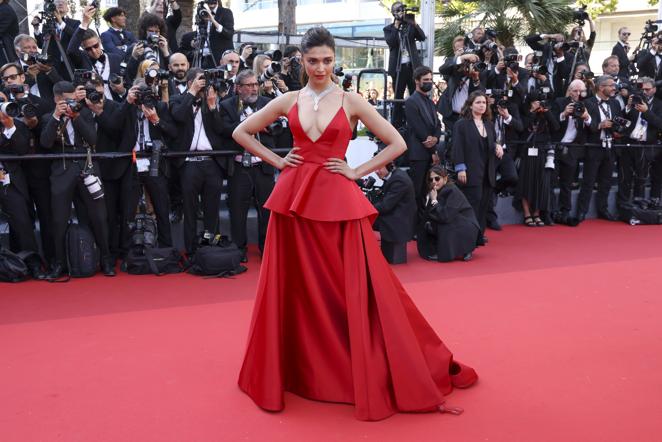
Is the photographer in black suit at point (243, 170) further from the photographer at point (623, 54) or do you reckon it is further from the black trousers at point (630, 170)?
the photographer at point (623, 54)

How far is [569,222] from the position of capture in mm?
9641

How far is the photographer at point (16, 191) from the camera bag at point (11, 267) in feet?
0.42

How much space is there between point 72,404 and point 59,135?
3.42m

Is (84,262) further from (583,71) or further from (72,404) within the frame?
(583,71)

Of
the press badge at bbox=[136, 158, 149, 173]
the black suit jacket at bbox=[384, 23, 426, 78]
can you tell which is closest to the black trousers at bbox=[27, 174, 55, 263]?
the press badge at bbox=[136, 158, 149, 173]

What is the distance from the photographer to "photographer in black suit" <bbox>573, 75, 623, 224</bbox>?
9.66 metres

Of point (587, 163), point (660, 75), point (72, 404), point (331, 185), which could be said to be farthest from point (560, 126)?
point (72, 404)

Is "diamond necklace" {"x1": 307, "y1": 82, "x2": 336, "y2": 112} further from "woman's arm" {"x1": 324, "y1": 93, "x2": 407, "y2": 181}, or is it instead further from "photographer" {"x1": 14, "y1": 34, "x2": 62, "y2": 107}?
"photographer" {"x1": 14, "y1": 34, "x2": 62, "y2": 107}

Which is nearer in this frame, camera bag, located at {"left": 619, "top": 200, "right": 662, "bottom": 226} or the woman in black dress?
the woman in black dress

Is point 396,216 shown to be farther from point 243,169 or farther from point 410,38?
point 410,38

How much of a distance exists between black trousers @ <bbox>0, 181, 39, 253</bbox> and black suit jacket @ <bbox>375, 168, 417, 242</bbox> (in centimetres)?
326

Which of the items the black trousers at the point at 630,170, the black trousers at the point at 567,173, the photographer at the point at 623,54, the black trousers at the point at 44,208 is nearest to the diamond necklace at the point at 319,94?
the black trousers at the point at 44,208

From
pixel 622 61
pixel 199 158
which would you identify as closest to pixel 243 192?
pixel 199 158

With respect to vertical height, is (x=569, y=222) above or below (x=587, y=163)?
below
